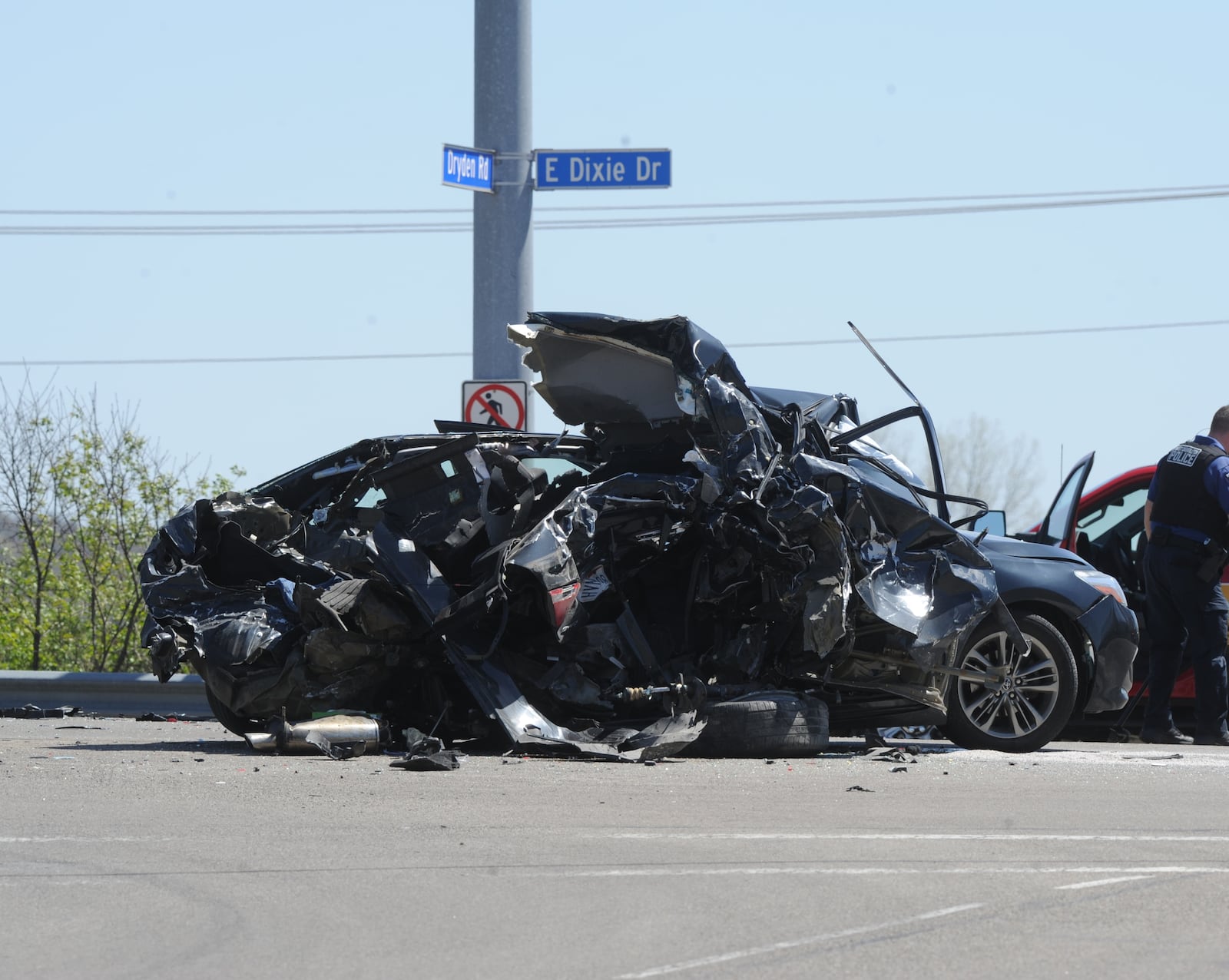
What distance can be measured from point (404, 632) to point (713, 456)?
1904mm

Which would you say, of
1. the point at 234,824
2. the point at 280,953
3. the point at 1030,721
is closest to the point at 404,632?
the point at 234,824

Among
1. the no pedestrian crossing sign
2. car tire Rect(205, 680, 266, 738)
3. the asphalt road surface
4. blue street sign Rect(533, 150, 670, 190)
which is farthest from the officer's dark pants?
car tire Rect(205, 680, 266, 738)

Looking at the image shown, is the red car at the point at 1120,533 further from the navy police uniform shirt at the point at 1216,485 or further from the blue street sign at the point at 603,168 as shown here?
the blue street sign at the point at 603,168

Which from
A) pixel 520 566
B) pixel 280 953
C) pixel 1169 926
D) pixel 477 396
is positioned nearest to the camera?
pixel 280 953

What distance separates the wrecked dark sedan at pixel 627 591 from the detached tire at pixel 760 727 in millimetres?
15

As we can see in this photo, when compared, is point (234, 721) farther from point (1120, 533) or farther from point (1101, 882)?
point (1120, 533)

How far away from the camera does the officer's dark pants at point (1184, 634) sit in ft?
34.3

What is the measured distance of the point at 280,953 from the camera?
434 centimetres

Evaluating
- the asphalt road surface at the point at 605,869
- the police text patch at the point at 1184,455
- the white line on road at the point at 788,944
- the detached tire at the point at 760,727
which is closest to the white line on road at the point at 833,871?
the asphalt road surface at the point at 605,869

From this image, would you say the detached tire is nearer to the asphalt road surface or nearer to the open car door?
the asphalt road surface

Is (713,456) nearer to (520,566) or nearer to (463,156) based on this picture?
(520,566)

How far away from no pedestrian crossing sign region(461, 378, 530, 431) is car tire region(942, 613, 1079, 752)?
16.7 feet

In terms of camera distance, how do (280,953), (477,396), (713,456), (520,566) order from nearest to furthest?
(280,953)
(520,566)
(713,456)
(477,396)

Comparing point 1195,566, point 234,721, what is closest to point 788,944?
point 234,721
